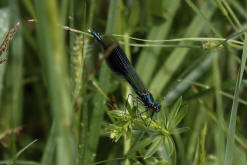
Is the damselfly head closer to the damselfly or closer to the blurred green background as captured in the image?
the damselfly

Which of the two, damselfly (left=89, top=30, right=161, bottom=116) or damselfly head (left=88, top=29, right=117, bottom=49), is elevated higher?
damselfly head (left=88, top=29, right=117, bottom=49)

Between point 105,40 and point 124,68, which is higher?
point 105,40

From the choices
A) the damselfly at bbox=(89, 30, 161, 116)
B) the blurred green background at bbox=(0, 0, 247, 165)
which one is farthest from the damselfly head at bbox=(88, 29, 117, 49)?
the blurred green background at bbox=(0, 0, 247, 165)

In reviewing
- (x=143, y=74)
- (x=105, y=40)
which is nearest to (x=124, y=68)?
(x=105, y=40)

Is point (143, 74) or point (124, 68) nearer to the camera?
point (124, 68)

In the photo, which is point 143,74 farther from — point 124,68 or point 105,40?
point 105,40

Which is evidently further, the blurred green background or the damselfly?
the blurred green background

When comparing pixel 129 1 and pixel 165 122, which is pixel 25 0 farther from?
pixel 165 122

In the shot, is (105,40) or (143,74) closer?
(105,40)
